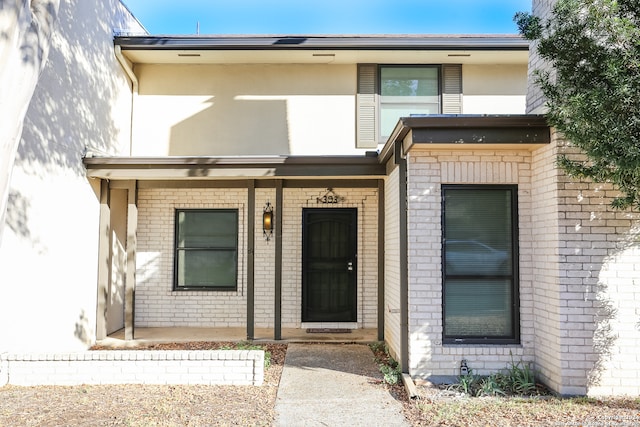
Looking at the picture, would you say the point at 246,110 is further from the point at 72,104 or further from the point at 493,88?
the point at 493,88

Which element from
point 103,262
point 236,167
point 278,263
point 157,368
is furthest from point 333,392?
point 103,262

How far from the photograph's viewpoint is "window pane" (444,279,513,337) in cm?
538

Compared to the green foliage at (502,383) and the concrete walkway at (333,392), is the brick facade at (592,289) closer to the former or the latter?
the green foliage at (502,383)

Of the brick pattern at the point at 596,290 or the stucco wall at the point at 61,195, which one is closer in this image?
the brick pattern at the point at 596,290

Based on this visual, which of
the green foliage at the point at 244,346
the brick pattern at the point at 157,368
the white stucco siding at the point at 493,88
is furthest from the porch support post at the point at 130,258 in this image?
the white stucco siding at the point at 493,88

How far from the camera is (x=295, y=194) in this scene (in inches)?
335

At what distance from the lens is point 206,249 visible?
8.59 m

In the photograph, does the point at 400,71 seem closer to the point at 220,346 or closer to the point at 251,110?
the point at 251,110

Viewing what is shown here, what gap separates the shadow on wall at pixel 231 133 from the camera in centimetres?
845

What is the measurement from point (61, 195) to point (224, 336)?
133 inches

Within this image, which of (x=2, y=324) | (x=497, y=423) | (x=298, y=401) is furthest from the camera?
(x=2, y=324)

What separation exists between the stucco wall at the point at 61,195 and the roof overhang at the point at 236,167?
0.50 m

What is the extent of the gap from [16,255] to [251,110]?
180 inches

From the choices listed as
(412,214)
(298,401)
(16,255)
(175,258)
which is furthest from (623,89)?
(175,258)
